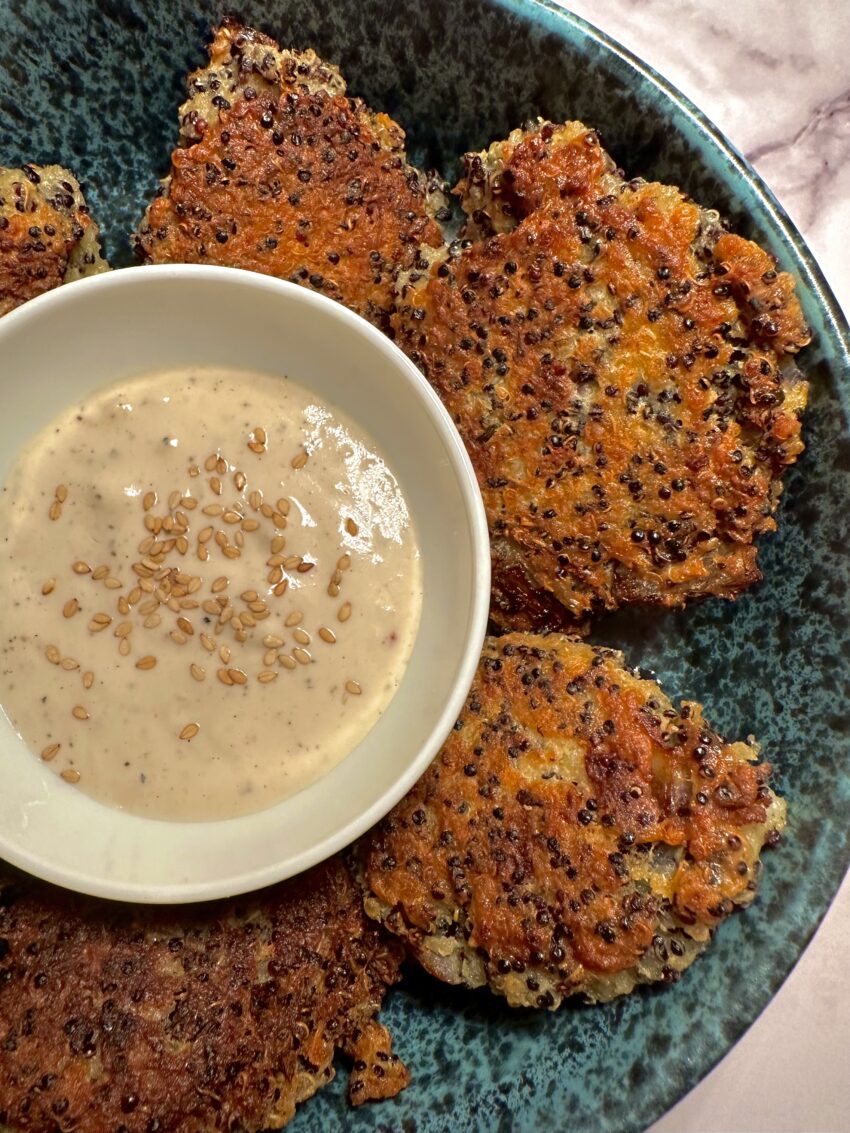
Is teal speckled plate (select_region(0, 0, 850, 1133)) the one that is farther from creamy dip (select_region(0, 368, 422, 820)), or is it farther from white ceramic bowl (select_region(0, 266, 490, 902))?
creamy dip (select_region(0, 368, 422, 820))

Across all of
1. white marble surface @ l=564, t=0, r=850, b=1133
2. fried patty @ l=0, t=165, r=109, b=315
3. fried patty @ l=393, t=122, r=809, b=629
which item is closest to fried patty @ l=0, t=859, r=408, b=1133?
fried patty @ l=393, t=122, r=809, b=629

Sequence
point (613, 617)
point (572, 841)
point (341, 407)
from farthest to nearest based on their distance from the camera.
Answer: point (613, 617) → point (341, 407) → point (572, 841)

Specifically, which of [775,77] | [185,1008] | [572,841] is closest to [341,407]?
[572,841]

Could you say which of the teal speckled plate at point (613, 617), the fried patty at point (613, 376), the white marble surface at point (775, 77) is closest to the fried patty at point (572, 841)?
the teal speckled plate at point (613, 617)

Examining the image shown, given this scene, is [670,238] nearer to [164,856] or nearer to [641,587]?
[641,587]

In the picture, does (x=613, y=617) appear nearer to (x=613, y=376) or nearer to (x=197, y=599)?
(x=613, y=376)
